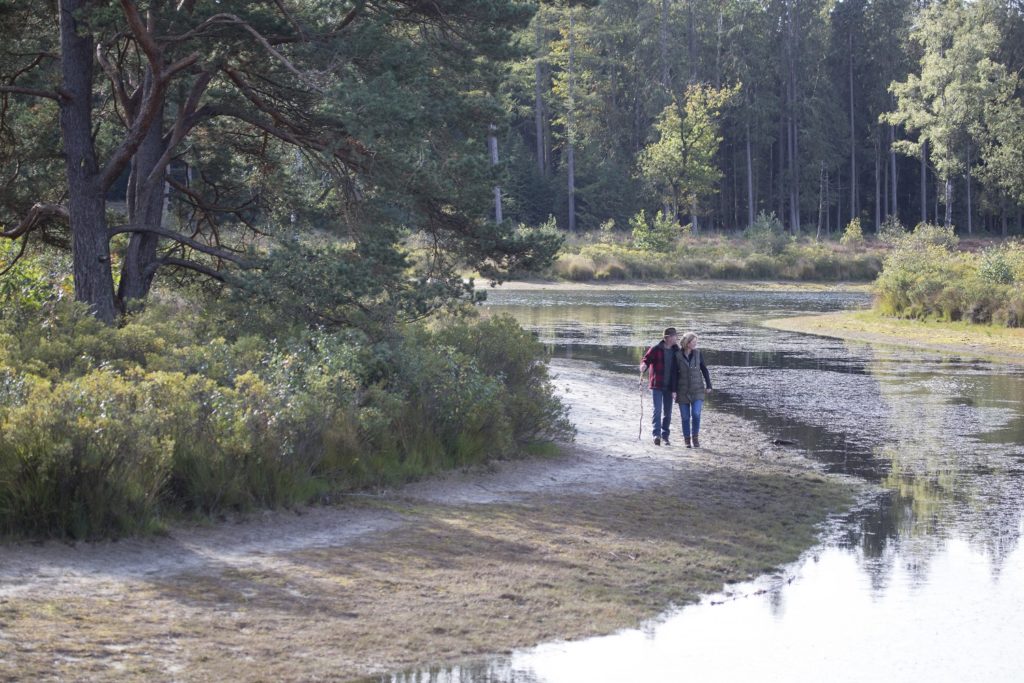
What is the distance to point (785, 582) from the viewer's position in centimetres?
1075

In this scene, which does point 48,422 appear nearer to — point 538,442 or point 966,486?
point 538,442

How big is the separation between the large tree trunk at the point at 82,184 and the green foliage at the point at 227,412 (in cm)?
77

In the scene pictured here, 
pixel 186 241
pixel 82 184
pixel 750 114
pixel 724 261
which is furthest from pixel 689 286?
pixel 82 184

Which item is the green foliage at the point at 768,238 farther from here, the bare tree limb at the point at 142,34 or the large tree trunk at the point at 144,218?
the bare tree limb at the point at 142,34

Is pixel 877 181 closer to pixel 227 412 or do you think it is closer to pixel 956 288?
pixel 956 288

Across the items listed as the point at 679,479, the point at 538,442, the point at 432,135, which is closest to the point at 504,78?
the point at 432,135

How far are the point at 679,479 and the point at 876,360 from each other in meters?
18.6

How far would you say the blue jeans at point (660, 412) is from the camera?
1778 cm

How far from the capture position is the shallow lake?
8484mm

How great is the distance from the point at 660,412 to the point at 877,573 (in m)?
6.87

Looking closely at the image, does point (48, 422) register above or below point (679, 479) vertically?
above

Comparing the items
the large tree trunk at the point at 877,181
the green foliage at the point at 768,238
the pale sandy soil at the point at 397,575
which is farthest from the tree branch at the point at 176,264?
the large tree trunk at the point at 877,181

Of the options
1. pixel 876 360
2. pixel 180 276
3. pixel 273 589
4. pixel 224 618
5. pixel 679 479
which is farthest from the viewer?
pixel 876 360

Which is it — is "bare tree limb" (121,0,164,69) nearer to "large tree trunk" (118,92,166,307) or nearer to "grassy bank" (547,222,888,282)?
"large tree trunk" (118,92,166,307)
